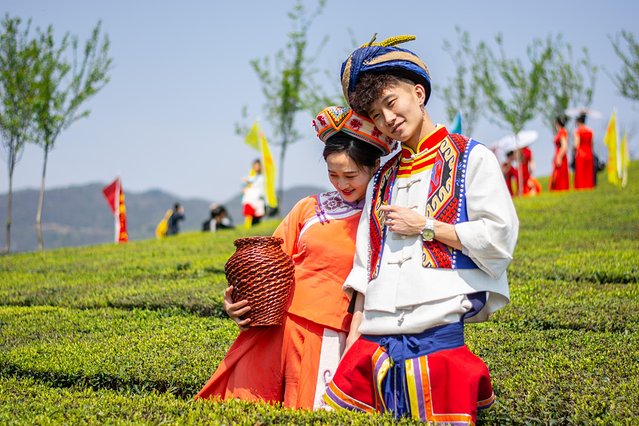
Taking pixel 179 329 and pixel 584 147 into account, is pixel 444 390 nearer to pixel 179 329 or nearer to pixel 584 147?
pixel 179 329

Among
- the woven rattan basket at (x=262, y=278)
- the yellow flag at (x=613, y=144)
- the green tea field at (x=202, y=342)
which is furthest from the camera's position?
the yellow flag at (x=613, y=144)

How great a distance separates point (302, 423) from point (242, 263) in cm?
78

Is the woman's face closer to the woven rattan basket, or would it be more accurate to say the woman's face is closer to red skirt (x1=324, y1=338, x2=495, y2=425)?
the woven rattan basket

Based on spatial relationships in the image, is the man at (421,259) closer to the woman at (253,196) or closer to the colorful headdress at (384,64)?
the colorful headdress at (384,64)

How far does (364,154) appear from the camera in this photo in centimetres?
334

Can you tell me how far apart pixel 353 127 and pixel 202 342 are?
241 cm

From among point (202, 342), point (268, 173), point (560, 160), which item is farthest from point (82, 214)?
point (202, 342)

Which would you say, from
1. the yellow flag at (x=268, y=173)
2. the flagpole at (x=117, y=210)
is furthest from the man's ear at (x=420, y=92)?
the flagpole at (x=117, y=210)

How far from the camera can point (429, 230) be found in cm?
288

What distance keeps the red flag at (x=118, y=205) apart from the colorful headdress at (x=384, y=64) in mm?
A: 14955

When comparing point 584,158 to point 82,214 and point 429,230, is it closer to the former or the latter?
point 429,230

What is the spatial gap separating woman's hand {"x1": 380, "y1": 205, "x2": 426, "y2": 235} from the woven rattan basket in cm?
62

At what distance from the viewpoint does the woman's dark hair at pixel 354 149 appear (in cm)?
332

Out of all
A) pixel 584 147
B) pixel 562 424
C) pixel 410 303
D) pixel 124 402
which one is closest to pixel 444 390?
pixel 410 303
